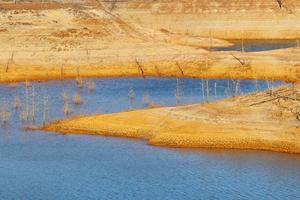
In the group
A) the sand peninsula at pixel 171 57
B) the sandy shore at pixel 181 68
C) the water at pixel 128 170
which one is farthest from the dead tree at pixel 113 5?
the water at pixel 128 170

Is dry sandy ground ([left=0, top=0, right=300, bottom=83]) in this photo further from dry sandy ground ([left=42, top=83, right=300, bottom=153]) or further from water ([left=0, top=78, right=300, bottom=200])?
water ([left=0, top=78, right=300, bottom=200])

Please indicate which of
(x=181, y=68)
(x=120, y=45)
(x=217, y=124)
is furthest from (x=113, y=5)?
(x=217, y=124)

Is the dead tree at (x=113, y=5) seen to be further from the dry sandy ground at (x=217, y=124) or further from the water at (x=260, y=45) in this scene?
the dry sandy ground at (x=217, y=124)

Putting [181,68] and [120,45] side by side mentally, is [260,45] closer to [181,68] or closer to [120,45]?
[120,45]

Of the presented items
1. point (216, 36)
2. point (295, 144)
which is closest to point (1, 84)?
point (295, 144)

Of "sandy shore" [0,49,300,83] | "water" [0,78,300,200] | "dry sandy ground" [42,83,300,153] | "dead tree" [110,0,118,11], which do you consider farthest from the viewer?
"dead tree" [110,0,118,11]

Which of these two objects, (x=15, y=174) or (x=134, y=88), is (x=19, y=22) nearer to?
(x=134, y=88)

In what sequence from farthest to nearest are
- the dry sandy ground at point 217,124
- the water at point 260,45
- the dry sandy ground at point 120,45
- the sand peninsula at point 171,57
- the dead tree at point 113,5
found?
the dead tree at point 113,5, the water at point 260,45, the dry sandy ground at point 120,45, the sand peninsula at point 171,57, the dry sandy ground at point 217,124

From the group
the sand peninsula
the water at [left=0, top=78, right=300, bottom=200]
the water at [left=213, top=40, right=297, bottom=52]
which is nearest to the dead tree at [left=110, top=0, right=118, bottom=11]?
the sand peninsula
